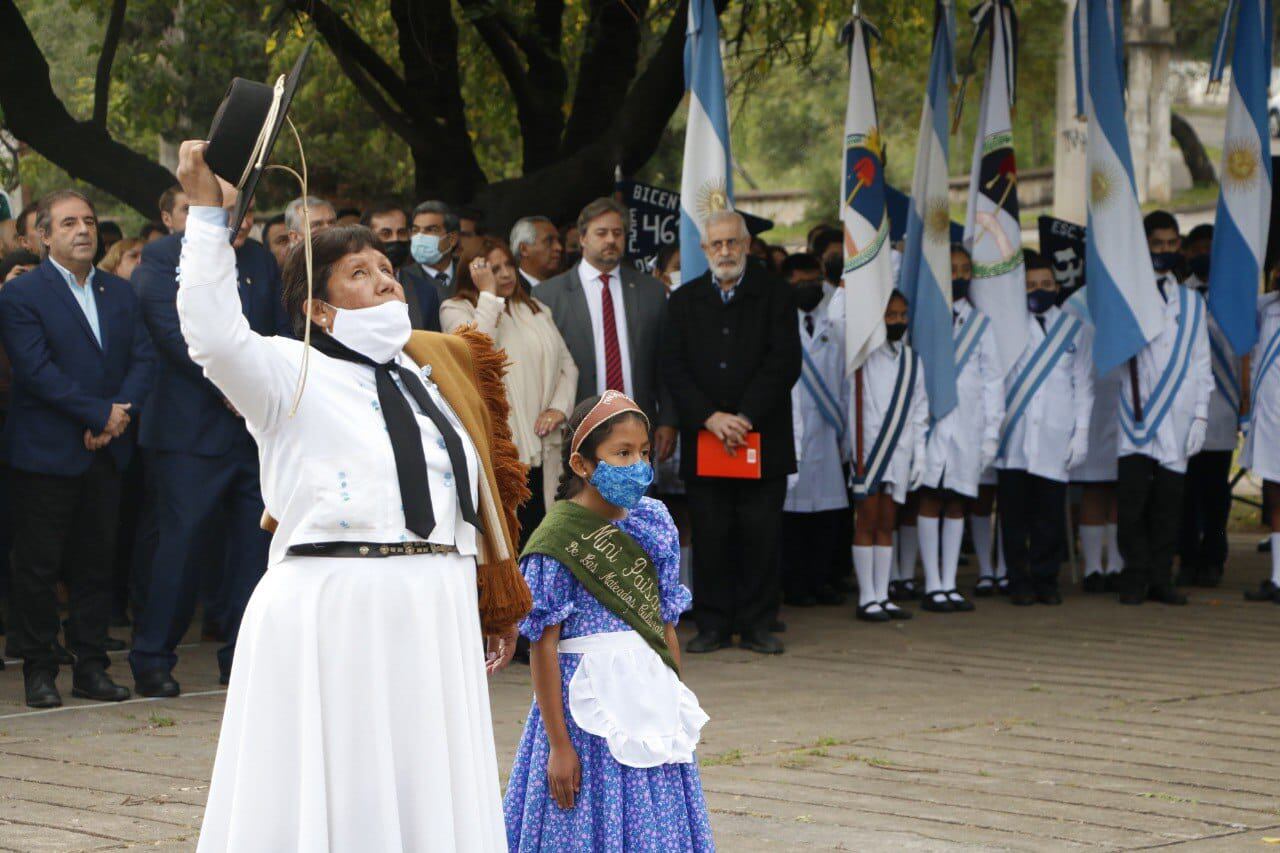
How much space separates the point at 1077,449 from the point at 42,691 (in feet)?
21.6

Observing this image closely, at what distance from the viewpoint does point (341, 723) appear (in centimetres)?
427

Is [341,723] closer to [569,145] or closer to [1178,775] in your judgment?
[1178,775]

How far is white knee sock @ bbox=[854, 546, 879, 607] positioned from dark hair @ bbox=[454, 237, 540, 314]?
8.86 feet

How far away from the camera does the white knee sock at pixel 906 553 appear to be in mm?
12570

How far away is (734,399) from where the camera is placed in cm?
1041

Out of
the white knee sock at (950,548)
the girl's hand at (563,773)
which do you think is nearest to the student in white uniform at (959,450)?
the white knee sock at (950,548)

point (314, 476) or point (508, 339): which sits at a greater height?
point (508, 339)

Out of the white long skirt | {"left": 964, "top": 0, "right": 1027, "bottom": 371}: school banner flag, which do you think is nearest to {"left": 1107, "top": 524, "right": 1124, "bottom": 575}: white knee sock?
{"left": 964, "top": 0, "right": 1027, "bottom": 371}: school banner flag

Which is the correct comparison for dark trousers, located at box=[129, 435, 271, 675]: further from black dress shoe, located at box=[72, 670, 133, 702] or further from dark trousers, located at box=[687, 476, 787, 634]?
dark trousers, located at box=[687, 476, 787, 634]

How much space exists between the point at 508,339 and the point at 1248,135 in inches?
210

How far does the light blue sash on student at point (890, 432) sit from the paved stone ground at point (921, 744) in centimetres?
92

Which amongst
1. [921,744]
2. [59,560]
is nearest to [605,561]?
[921,744]

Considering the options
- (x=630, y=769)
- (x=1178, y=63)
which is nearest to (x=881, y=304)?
(x=630, y=769)

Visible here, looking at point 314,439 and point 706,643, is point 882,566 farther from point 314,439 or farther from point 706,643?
point 314,439
